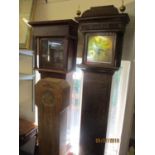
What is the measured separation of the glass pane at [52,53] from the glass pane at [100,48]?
0.26m

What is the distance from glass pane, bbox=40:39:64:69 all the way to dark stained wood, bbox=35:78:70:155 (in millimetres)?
157

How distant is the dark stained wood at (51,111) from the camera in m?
1.23

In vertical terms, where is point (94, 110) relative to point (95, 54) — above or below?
below

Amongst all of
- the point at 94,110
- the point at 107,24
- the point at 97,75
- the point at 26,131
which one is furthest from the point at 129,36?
the point at 26,131

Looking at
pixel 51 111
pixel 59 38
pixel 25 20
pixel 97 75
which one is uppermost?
pixel 25 20

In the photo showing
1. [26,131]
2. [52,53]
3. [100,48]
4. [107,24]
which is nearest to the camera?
[107,24]

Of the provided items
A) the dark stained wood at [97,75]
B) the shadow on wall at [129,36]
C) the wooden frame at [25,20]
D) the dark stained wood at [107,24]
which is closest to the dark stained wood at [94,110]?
the dark stained wood at [97,75]

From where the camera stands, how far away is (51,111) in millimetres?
1285

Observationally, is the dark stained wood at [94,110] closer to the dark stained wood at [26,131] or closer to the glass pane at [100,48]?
the glass pane at [100,48]

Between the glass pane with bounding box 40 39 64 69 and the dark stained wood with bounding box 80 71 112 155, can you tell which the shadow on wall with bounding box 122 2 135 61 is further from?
the glass pane with bounding box 40 39 64 69

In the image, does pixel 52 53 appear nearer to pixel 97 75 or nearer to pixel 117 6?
pixel 97 75

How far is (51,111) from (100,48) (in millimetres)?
718

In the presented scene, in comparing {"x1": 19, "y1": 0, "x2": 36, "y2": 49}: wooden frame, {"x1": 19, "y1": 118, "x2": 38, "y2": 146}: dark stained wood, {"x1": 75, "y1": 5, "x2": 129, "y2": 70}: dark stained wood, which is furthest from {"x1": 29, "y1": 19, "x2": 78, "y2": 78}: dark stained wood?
{"x1": 19, "y1": 118, "x2": 38, "y2": 146}: dark stained wood

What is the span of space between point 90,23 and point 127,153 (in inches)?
45.2
